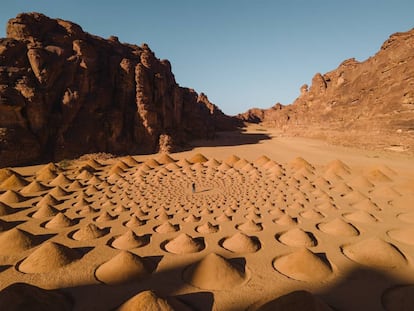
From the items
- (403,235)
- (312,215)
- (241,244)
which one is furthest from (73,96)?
(403,235)

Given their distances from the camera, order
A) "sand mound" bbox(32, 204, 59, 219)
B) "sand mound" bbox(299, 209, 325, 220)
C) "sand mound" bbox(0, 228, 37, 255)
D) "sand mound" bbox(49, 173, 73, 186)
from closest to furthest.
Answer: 1. "sand mound" bbox(0, 228, 37, 255)
2. "sand mound" bbox(299, 209, 325, 220)
3. "sand mound" bbox(32, 204, 59, 219)
4. "sand mound" bbox(49, 173, 73, 186)

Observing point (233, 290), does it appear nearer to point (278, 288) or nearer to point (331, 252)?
point (278, 288)

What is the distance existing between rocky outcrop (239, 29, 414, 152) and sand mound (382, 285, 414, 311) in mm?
18637

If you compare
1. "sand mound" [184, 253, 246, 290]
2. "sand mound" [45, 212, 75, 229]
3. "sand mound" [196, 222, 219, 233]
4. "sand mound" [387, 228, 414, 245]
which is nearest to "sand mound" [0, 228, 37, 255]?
"sand mound" [45, 212, 75, 229]

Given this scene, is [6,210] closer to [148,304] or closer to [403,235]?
[148,304]

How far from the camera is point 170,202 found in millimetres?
10375

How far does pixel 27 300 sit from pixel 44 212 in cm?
614

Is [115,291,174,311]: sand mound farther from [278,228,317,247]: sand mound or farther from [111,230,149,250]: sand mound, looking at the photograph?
[278,228,317,247]: sand mound

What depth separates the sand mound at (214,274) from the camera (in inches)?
187

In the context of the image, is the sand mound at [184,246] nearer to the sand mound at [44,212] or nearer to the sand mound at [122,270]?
the sand mound at [122,270]

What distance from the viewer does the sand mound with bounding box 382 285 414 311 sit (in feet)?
12.8

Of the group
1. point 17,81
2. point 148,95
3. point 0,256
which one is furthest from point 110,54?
point 0,256

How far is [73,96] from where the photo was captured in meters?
24.5

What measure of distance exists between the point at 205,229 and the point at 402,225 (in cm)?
626
